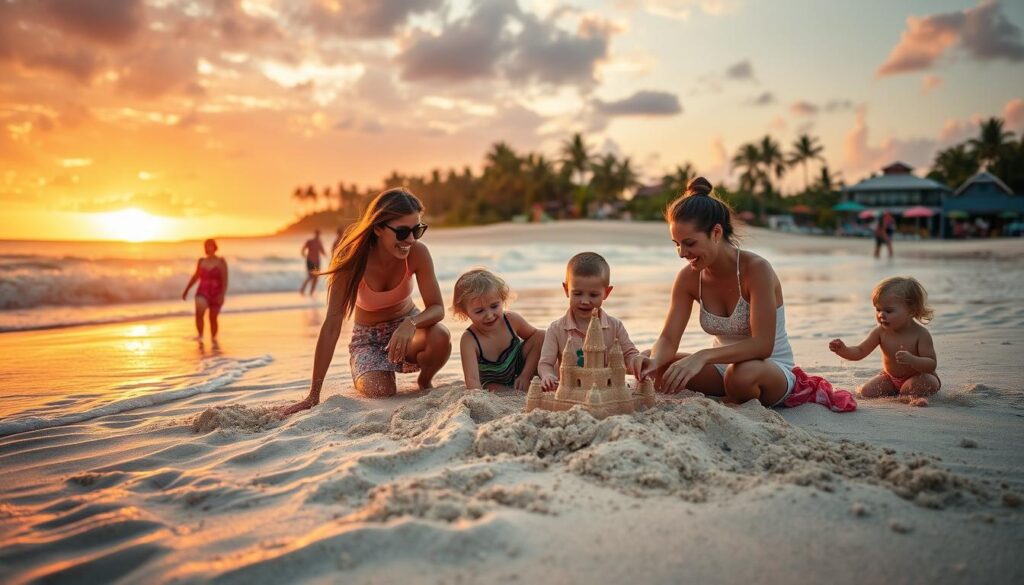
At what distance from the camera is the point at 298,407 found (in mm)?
4543

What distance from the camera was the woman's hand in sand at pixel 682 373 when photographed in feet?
12.9

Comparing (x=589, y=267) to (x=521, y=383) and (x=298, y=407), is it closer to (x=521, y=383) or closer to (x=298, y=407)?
(x=521, y=383)

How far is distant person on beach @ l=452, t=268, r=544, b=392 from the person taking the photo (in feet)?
15.8

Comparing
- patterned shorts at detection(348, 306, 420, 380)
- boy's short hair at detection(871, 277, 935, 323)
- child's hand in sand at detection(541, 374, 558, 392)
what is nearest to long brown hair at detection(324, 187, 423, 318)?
patterned shorts at detection(348, 306, 420, 380)

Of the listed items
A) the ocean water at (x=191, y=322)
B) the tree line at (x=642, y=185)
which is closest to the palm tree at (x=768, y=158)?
the tree line at (x=642, y=185)

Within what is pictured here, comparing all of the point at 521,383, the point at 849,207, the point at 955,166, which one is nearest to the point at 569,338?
the point at 521,383

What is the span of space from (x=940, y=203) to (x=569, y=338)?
68339mm

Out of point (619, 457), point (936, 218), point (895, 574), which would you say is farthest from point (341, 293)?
point (936, 218)

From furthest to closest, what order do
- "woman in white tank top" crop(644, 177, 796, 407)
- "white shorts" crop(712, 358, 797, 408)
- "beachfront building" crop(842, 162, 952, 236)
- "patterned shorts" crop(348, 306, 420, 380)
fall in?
"beachfront building" crop(842, 162, 952, 236)
"patterned shorts" crop(348, 306, 420, 380)
"white shorts" crop(712, 358, 797, 408)
"woman in white tank top" crop(644, 177, 796, 407)

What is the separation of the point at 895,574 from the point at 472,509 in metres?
1.41

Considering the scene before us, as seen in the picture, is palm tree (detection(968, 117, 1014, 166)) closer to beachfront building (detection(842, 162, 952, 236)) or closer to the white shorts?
beachfront building (detection(842, 162, 952, 236))

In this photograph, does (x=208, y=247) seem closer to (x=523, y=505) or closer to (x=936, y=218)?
(x=523, y=505)

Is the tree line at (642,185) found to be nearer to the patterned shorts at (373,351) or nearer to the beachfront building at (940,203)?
the beachfront building at (940,203)

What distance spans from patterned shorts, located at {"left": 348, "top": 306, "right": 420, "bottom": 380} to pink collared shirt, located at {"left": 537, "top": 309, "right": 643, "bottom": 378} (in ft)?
4.79
